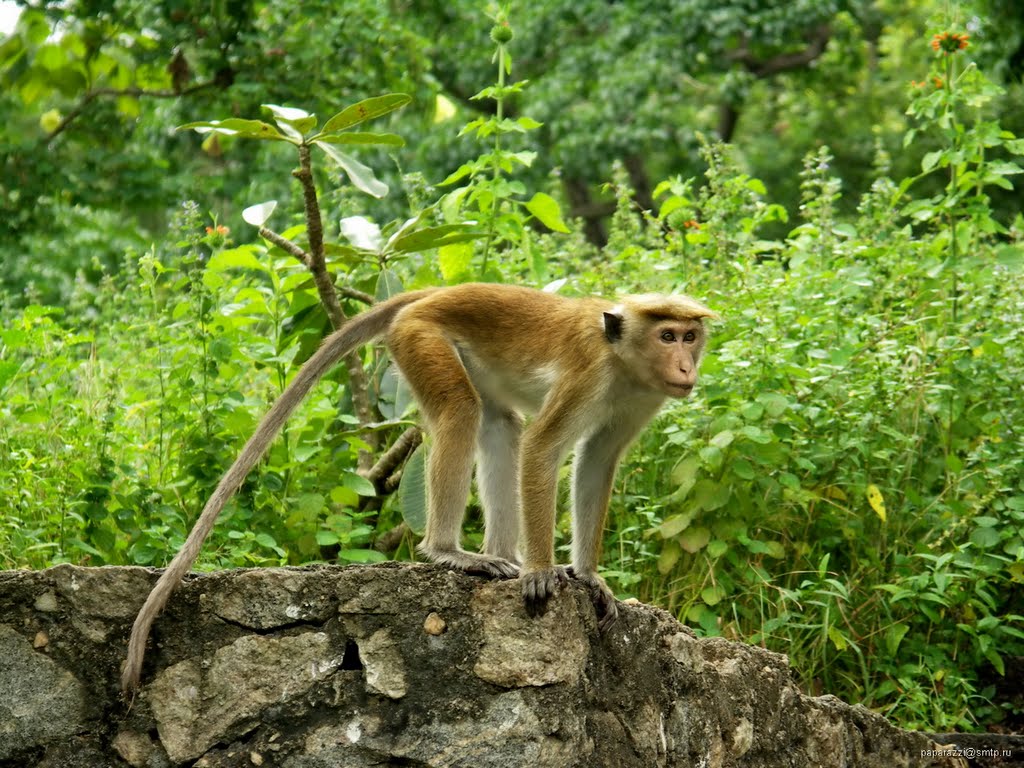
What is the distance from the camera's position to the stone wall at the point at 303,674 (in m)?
3.58

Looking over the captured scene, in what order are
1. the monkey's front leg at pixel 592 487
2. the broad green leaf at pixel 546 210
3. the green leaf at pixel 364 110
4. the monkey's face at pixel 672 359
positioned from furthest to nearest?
the broad green leaf at pixel 546 210 → the green leaf at pixel 364 110 → the monkey's front leg at pixel 592 487 → the monkey's face at pixel 672 359

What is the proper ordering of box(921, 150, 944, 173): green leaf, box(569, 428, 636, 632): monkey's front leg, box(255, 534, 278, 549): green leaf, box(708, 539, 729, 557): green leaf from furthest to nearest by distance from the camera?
box(921, 150, 944, 173): green leaf, box(708, 539, 729, 557): green leaf, box(255, 534, 278, 549): green leaf, box(569, 428, 636, 632): monkey's front leg

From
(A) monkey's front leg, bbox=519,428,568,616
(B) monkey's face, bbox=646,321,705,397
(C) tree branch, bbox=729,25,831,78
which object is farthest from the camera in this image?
(C) tree branch, bbox=729,25,831,78

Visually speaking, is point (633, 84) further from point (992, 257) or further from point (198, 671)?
point (198, 671)

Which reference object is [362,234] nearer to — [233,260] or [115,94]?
[233,260]

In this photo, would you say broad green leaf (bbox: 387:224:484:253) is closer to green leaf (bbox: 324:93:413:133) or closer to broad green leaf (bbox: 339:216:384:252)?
broad green leaf (bbox: 339:216:384:252)

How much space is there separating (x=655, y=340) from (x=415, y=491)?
1361 millimetres

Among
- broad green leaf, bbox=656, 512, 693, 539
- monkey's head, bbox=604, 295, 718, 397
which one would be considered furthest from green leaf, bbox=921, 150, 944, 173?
monkey's head, bbox=604, 295, 718, 397

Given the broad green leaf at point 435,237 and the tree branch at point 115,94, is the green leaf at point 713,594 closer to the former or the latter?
the broad green leaf at point 435,237

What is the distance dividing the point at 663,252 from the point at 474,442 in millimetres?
3221

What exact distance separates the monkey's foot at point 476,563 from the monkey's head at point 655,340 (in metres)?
0.89

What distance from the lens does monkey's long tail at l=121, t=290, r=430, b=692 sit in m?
3.48

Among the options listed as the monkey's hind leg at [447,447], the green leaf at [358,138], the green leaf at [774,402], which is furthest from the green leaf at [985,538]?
the green leaf at [358,138]

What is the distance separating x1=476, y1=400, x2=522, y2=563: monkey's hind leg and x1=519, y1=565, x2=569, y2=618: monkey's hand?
85cm
